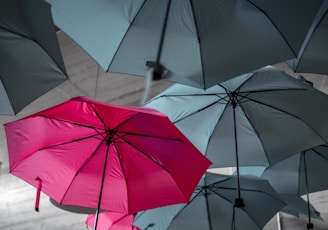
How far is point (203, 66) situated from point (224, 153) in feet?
4.44

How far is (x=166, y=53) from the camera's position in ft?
9.52

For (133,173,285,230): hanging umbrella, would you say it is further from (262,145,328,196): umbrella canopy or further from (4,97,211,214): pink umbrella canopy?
(4,97,211,214): pink umbrella canopy

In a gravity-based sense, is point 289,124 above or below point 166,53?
below

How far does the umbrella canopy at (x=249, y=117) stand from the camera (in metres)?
3.74

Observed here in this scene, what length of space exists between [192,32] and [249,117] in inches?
53.3

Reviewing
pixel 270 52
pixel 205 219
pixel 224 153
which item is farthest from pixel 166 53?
pixel 205 219

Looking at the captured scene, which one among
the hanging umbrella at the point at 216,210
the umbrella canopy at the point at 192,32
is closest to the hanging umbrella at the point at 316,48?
the umbrella canopy at the point at 192,32

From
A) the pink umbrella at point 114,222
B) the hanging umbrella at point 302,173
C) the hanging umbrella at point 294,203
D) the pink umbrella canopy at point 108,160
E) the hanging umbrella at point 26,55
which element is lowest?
the pink umbrella at point 114,222

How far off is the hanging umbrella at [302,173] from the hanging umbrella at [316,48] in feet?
5.36

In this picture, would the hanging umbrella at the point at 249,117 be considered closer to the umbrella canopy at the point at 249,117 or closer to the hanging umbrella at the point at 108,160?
the umbrella canopy at the point at 249,117

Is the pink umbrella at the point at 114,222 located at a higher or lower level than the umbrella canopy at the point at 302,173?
lower

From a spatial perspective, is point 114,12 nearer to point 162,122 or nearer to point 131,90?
point 162,122

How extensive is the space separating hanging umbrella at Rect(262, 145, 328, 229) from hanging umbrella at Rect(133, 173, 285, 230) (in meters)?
0.72

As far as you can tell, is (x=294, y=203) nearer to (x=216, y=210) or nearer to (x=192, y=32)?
(x=216, y=210)
